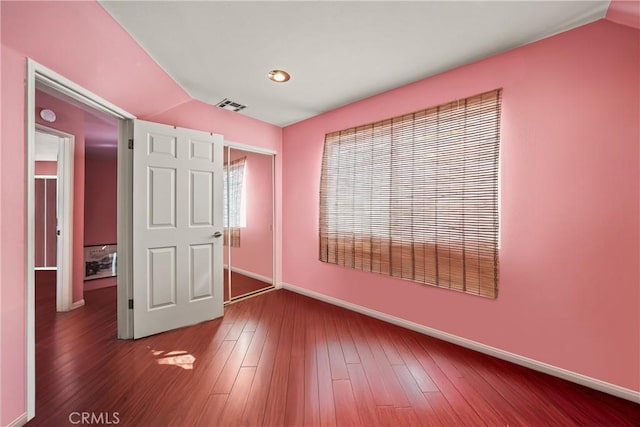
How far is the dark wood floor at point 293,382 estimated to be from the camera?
4.70 ft

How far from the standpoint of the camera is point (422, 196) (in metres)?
2.38

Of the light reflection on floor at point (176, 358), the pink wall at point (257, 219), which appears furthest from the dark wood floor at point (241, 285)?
the light reflection on floor at point (176, 358)

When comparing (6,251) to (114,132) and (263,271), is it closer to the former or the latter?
(114,132)

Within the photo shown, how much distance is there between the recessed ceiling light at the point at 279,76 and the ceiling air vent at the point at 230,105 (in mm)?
Answer: 753

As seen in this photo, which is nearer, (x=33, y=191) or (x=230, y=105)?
(x=33, y=191)

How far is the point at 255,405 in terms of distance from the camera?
151 cm

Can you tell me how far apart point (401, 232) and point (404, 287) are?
1.88 feet

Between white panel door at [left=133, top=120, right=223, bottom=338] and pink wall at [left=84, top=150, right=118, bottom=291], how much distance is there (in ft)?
6.70

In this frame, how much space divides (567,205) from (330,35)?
206 cm

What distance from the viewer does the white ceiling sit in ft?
4.97

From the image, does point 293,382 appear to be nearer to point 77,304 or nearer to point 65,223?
point 77,304

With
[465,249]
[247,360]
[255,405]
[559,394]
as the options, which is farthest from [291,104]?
[559,394]

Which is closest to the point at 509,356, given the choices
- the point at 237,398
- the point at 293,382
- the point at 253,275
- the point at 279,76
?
the point at 293,382
